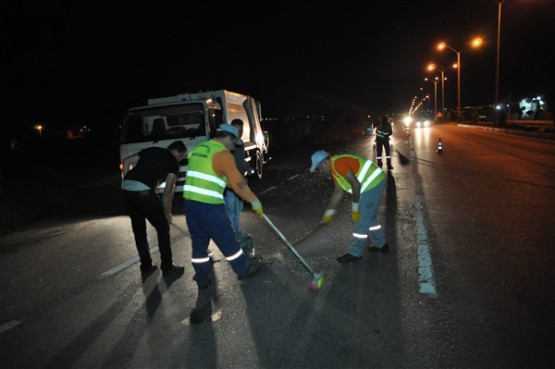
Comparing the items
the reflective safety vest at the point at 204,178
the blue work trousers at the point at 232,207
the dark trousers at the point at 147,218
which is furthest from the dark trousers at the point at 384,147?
the reflective safety vest at the point at 204,178

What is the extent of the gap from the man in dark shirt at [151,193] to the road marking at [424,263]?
2722 millimetres

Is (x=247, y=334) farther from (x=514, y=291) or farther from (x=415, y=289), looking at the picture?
(x=514, y=291)

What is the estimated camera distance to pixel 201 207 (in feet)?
14.4

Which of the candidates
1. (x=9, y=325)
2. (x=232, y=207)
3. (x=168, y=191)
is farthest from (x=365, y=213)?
(x=9, y=325)

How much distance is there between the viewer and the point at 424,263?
5.11 metres

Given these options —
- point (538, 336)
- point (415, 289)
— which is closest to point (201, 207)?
point (415, 289)

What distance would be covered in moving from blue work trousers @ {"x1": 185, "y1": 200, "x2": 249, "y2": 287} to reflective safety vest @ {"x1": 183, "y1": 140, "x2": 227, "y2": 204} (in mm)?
69

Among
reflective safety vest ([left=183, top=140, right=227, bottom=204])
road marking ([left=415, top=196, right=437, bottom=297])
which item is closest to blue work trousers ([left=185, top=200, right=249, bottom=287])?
reflective safety vest ([left=183, top=140, right=227, bottom=204])

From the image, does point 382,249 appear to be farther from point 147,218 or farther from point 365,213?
point 147,218

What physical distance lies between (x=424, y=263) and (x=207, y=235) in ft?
8.11

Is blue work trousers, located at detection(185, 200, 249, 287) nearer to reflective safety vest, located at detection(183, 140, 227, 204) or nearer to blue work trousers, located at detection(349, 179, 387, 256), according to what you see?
reflective safety vest, located at detection(183, 140, 227, 204)

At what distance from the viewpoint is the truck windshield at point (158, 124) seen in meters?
9.78

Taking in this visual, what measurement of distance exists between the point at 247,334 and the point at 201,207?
51.7 inches

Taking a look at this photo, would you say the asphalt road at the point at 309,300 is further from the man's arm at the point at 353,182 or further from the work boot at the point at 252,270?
the man's arm at the point at 353,182
